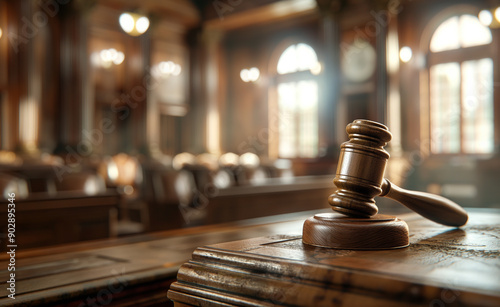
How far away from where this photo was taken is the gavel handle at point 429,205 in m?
0.90

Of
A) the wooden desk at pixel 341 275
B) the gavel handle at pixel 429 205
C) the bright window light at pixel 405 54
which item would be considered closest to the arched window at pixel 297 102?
the bright window light at pixel 405 54

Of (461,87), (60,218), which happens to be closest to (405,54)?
(461,87)

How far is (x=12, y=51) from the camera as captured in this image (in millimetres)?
8969

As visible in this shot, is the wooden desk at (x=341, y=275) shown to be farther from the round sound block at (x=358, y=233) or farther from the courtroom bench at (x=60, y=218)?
the courtroom bench at (x=60, y=218)

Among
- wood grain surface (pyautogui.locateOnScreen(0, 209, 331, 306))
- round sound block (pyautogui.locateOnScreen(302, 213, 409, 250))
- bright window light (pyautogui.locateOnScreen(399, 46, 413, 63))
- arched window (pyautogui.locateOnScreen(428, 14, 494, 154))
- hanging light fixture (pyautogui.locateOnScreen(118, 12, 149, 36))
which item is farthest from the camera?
bright window light (pyautogui.locateOnScreen(399, 46, 413, 63))

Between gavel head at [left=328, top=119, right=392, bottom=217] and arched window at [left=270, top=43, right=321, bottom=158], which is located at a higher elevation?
arched window at [left=270, top=43, right=321, bottom=158]

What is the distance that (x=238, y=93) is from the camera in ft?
44.1

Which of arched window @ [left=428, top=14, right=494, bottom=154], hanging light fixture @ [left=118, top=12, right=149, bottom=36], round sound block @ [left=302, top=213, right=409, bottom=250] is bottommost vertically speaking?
round sound block @ [left=302, top=213, right=409, bottom=250]

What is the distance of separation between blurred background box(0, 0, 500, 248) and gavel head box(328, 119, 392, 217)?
14.2 feet

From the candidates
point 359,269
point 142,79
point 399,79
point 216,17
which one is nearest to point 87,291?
point 359,269

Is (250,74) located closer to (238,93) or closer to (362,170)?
(238,93)

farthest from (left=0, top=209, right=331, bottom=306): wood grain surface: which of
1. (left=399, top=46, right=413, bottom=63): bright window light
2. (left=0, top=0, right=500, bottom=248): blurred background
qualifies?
(left=399, top=46, right=413, bottom=63): bright window light

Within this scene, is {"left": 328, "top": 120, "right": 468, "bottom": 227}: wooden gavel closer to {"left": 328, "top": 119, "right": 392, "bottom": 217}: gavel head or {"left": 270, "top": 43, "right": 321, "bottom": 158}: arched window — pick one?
{"left": 328, "top": 119, "right": 392, "bottom": 217}: gavel head

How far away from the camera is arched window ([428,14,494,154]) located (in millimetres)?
9203
